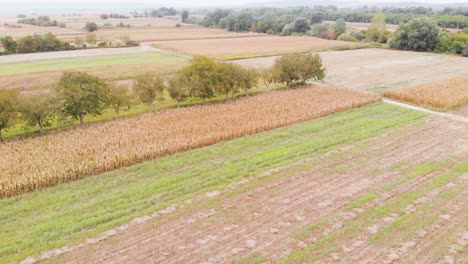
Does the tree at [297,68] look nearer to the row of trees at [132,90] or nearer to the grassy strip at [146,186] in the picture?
the row of trees at [132,90]

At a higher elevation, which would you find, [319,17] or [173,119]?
[319,17]

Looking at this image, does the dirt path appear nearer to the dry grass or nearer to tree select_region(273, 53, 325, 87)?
tree select_region(273, 53, 325, 87)

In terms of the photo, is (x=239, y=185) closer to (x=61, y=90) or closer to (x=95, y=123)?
(x=95, y=123)

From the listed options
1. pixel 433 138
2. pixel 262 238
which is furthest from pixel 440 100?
pixel 262 238

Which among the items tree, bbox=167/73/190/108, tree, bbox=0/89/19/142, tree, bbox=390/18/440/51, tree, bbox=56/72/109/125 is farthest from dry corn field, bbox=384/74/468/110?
tree, bbox=0/89/19/142

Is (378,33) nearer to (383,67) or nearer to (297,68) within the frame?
(383,67)

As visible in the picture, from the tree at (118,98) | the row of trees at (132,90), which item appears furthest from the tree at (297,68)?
the tree at (118,98)

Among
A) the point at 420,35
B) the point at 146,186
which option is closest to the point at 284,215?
the point at 146,186

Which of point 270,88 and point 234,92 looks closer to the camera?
point 234,92

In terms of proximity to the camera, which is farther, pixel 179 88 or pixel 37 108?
pixel 179 88
